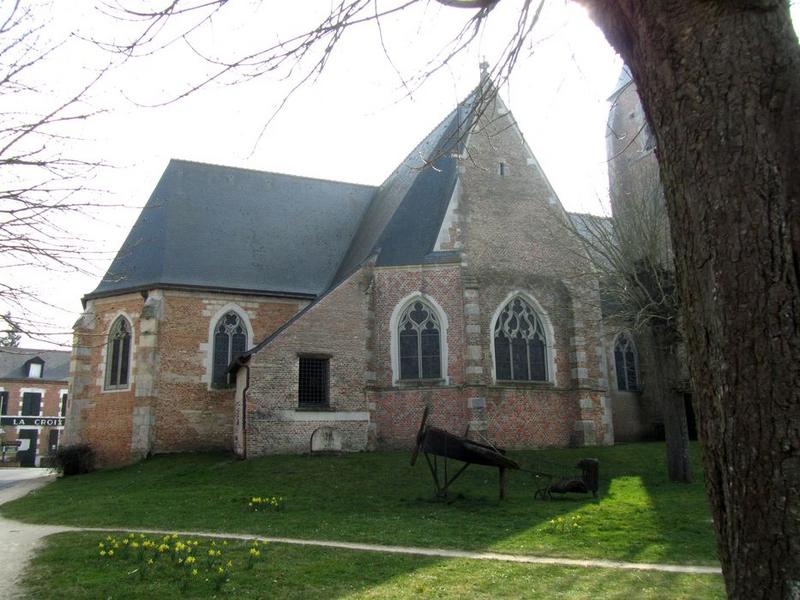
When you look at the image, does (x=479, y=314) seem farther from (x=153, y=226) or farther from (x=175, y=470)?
(x=153, y=226)

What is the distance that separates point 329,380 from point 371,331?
1.82m

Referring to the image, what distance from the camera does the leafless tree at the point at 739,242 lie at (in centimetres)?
270

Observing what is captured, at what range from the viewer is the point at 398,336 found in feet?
62.0

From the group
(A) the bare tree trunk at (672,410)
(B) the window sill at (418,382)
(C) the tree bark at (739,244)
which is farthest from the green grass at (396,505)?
(C) the tree bark at (739,244)

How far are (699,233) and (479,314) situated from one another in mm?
15398

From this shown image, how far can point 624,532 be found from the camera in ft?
32.1

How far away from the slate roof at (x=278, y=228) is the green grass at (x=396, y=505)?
6165 millimetres

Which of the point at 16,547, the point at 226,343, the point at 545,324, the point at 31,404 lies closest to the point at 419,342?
the point at 545,324

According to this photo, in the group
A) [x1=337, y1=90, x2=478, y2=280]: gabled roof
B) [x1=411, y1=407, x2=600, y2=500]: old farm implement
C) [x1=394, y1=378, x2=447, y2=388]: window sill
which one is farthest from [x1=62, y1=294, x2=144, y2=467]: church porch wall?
[x1=411, y1=407, x2=600, y2=500]: old farm implement

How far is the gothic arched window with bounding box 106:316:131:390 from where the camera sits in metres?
21.4

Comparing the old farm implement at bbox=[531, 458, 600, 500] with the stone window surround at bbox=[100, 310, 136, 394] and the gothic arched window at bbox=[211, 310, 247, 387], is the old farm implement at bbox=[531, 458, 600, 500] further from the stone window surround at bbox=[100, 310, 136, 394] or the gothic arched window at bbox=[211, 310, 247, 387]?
the stone window surround at bbox=[100, 310, 136, 394]

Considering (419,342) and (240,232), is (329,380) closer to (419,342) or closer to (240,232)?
(419,342)

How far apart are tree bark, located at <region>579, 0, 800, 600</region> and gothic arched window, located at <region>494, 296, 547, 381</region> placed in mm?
15727

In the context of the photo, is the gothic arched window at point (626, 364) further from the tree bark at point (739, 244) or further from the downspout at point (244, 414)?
the tree bark at point (739, 244)
